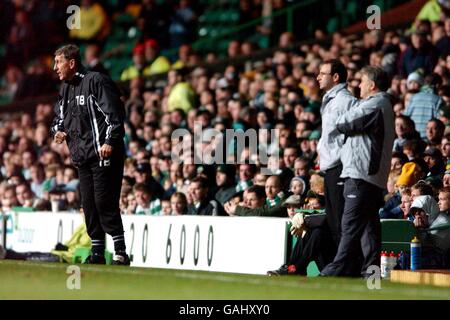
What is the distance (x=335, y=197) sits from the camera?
11328 millimetres

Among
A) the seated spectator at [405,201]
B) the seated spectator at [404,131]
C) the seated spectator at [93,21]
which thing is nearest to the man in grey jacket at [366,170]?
the seated spectator at [405,201]

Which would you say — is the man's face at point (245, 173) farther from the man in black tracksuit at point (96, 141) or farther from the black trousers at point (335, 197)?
the black trousers at point (335, 197)

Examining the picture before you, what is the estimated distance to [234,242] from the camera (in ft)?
48.0

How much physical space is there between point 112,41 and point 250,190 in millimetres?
17248

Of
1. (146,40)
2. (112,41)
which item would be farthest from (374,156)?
(112,41)

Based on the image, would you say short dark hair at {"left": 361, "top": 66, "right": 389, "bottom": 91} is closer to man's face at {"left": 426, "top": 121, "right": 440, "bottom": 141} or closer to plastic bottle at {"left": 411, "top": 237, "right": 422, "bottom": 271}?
plastic bottle at {"left": 411, "top": 237, "right": 422, "bottom": 271}

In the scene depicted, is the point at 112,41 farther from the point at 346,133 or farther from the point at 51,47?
the point at 346,133

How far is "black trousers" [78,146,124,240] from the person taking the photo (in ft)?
40.7

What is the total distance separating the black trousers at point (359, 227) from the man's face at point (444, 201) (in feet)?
7.45

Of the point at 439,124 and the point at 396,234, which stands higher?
the point at 439,124

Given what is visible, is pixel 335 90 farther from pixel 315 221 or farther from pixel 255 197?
pixel 255 197

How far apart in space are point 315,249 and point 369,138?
5.90 ft

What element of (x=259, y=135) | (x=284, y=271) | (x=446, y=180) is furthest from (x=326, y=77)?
(x=259, y=135)
